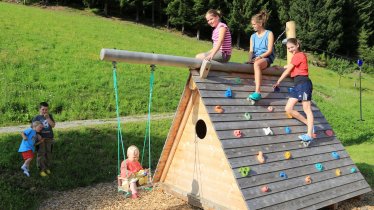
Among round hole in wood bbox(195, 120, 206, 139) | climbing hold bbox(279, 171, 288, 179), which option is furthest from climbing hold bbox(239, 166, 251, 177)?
round hole in wood bbox(195, 120, 206, 139)

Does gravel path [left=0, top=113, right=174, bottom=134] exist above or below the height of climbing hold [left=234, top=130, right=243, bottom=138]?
below

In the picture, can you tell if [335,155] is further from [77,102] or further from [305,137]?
[77,102]

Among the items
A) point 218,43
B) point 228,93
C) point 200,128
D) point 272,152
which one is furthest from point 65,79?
point 272,152

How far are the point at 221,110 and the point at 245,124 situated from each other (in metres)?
0.50

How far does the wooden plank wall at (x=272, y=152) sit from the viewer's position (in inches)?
221

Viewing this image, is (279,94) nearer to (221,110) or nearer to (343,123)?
(221,110)

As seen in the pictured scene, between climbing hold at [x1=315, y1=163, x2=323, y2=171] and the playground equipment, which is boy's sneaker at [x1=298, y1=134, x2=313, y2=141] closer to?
the playground equipment

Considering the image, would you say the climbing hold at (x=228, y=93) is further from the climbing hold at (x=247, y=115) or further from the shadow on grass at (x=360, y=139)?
the shadow on grass at (x=360, y=139)

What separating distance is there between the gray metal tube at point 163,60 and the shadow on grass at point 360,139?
8.51 meters

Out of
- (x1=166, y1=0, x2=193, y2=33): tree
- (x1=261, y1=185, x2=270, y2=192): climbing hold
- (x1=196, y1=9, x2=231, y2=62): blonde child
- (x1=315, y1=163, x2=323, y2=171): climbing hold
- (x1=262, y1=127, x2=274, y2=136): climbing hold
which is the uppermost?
(x1=166, y1=0, x2=193, y2=33): tree

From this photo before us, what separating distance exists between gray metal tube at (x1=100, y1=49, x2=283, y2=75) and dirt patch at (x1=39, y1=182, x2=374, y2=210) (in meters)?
2.59

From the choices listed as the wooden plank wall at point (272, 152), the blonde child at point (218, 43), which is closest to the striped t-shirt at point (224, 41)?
the blonde child at point (218, 43)

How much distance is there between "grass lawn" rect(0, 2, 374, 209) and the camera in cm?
791

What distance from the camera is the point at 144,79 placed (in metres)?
16.4
